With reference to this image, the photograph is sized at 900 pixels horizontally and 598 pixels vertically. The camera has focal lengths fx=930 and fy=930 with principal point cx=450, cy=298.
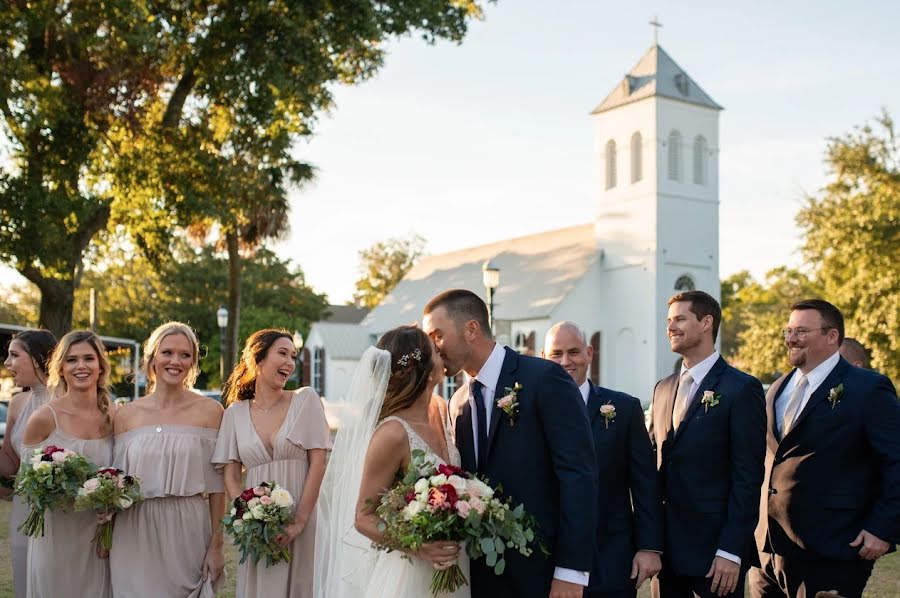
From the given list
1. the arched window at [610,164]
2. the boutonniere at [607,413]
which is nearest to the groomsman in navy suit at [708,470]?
the boutonniere at [607,413]

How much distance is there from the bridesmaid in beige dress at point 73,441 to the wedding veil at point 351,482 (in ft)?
5.85

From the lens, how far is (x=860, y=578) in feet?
19.3

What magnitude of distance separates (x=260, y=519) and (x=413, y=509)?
231 cm

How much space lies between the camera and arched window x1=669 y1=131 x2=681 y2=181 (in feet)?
189

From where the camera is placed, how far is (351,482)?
517 centimetres

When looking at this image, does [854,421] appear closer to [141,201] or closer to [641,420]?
[641,420]

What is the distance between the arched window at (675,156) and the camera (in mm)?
57594

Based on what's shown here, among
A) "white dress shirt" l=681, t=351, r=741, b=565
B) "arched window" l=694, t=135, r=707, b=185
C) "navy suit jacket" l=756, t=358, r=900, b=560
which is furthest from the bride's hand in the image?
"arched window" l=694, t=135, r=707, b=185

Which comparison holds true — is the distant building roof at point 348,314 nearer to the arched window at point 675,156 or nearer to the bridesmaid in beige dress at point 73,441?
the arched window at point 675,156

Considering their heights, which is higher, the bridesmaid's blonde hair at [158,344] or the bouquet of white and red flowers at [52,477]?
the bridesmaid's blonde hair at [158,344]

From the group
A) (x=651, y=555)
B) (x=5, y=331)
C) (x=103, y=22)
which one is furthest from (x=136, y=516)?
(x=5, y=331)

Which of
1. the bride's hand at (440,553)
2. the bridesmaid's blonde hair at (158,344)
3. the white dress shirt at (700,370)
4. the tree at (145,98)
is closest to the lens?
the bride's hand at (440,553)

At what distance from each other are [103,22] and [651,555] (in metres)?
18.0

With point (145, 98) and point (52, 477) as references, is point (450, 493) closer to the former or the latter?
point (52, 477)
